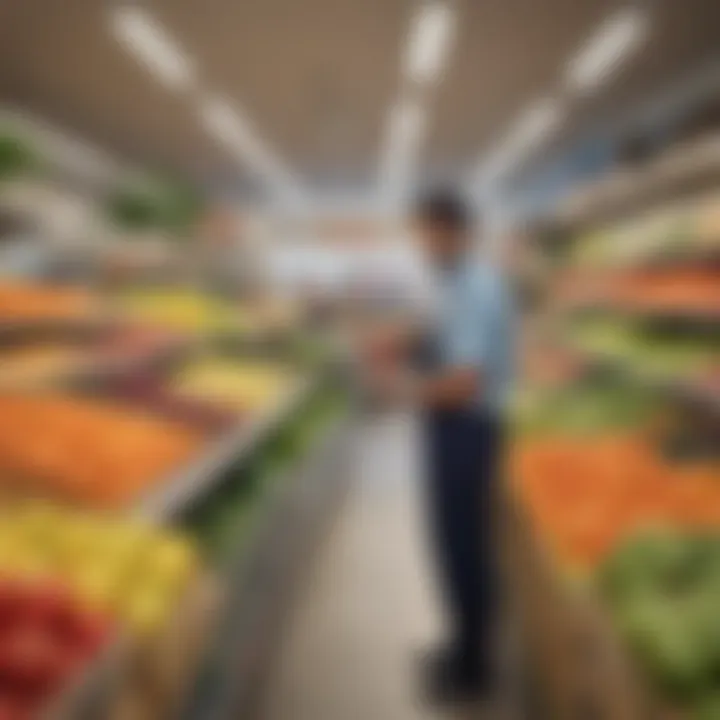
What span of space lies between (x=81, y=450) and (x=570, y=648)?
36.1 inches

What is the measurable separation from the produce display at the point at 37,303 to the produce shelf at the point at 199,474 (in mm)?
343

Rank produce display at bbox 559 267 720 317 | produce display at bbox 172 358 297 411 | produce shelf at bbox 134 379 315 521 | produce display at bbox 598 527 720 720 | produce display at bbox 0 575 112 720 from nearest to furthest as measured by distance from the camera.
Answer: produce display at bbox 0 575 112 720
produce display at bbox 598 527 720 720
produce shelf at bbox 134 379 315 521
produce display at bbox 559 267 720 317
produce display at bbox 172 358 297 411

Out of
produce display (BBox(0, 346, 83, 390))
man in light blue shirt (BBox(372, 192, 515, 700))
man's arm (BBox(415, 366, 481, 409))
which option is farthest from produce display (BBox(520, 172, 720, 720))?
produce display (BBox(0, 346, 83, 390))

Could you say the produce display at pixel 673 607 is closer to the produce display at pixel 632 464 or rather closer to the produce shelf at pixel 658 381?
the produce display at pixel 632 464

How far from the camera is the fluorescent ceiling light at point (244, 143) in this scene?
1136 millimetres

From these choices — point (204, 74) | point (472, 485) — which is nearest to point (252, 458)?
point (472, 485)

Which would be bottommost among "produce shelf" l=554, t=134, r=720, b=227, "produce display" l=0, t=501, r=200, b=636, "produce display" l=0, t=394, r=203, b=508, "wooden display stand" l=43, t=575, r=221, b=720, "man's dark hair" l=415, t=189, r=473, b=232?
"wooden display stand" l=43, t=575, r=221, b=720

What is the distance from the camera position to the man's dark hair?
168 cm

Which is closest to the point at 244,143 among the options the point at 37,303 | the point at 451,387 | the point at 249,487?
the point at 37,303

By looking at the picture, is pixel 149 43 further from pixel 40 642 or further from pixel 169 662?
pixel 169 662

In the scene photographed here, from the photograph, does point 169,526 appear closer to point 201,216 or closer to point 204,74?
point 201,216

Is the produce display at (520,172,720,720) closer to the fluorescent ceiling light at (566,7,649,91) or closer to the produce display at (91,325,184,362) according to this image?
the fluorescent ceiling light at (566,7,649,91)

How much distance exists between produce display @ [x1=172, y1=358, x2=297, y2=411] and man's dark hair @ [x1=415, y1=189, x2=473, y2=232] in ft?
3.26

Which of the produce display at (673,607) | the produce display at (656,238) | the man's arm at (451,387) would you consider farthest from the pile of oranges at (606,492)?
the produce display at (656,238)
